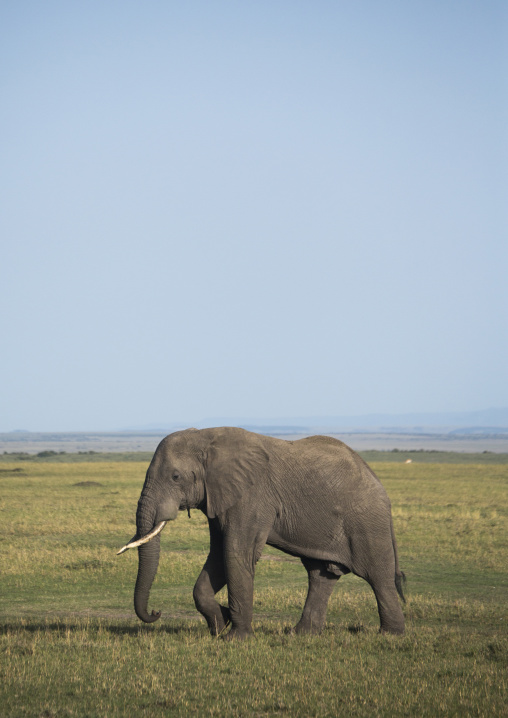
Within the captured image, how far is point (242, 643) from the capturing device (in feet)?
41.2

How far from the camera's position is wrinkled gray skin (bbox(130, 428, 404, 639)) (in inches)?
511

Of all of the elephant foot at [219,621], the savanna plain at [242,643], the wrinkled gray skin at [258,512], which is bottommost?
the savanna plain at [242,643]

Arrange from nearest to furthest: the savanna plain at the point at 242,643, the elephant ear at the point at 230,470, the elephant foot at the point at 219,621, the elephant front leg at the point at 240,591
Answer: the savanna plain at the point at 242,643 < the elephant front leg at the point at 240,591 < the elephant ear at the point at 230,470 < the elephant foot at the point at 219,621

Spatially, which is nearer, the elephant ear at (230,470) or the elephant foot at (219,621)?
the elephant ear at (230,470)

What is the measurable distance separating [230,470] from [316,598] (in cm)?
245

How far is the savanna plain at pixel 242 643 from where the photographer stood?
9734 millimetres

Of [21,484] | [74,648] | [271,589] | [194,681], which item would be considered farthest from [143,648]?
[21,484]

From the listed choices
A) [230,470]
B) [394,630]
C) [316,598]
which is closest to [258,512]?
[230,470]

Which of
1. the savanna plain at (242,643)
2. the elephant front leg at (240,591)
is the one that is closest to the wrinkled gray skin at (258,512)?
the elephant front leg at (240,591)

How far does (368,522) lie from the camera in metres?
13.2

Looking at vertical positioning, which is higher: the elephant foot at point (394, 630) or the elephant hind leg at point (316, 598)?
the elephant hind leg at point (316, 598)

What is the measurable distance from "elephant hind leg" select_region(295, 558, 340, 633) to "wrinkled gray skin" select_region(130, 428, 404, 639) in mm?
21

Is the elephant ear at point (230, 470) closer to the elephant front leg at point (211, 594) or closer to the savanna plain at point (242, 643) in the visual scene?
the elephant front leg at point (211, 594)

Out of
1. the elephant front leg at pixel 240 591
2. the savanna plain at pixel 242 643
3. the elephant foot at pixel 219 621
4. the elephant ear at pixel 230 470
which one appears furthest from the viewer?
the elephant foot at pixel 219 621
